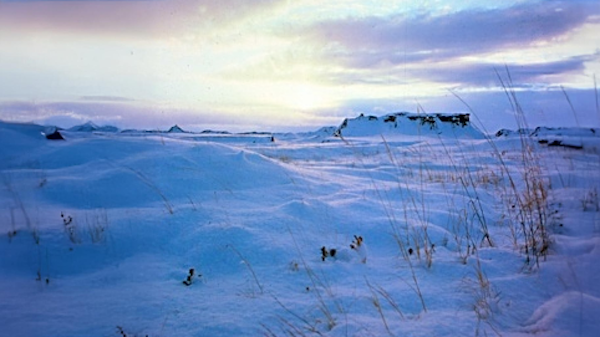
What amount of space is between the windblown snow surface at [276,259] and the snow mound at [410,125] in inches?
550

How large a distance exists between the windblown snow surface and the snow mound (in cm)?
1396

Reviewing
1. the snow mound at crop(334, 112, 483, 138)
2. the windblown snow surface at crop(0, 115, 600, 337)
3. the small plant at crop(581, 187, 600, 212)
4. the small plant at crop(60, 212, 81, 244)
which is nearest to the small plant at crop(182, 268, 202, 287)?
the windblown snow surface at crop(0, 115, 600, 337)

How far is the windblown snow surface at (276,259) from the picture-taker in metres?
1.62

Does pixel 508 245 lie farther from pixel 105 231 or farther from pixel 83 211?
pixel 83 211

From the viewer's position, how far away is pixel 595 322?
4.80ft

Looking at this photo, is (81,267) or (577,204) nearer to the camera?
(81,267)

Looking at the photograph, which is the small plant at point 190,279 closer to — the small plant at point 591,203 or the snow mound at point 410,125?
the small plant at point 591,203

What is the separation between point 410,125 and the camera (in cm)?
1900

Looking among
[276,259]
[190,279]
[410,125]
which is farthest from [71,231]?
[410,125]

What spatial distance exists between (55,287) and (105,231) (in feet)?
2.28

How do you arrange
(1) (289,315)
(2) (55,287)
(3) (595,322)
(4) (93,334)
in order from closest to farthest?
1. (3) (595,322)
2. (4) (93,334)
3. (1) (289,315)
4. (2) (55,287)

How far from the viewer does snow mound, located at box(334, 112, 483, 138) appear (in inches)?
704


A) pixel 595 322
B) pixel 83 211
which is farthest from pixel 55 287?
pixel 595 322

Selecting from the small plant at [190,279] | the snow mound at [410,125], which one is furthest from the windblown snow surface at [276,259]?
the snow mound at [410,125]
